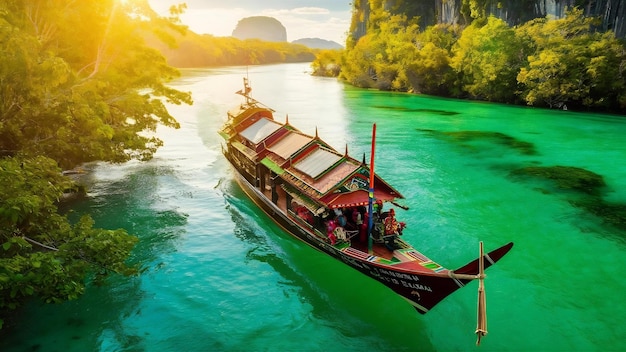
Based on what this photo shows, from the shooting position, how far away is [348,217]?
1395 centimetres

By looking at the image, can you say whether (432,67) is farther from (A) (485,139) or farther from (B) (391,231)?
(B) (391,231)

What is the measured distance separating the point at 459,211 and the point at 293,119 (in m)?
29.5

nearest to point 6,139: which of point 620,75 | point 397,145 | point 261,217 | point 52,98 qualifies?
point 52,98

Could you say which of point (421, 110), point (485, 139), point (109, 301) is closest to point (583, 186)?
point (485, 139)

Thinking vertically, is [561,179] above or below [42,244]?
below

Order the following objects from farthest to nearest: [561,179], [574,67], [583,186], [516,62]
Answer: [516,62] → [574,67] → [561,179] → [583,186]

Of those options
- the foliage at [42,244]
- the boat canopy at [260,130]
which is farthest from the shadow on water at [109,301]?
the boat canopy at [260,130]

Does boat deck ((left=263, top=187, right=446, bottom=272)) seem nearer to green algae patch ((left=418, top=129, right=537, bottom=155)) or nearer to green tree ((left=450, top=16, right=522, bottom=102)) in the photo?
green algae patch ((left=418, top=129, right=537, bottom=155))

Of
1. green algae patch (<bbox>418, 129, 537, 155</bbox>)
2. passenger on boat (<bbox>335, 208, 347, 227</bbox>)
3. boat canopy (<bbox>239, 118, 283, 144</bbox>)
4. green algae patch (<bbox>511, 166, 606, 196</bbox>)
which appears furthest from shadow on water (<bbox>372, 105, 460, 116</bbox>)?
passenger on boat (<bbox>335, 208, 347, 227</bbox>)

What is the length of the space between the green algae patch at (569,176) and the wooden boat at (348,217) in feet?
49.5

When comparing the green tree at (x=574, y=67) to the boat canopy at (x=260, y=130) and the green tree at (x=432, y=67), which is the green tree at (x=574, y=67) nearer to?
the green tree at (x=432, y=67)

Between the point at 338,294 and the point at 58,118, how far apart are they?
10565mm

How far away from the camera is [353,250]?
1238 centimetres

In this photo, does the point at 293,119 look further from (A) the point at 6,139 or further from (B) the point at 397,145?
(A) the point at 6,139
